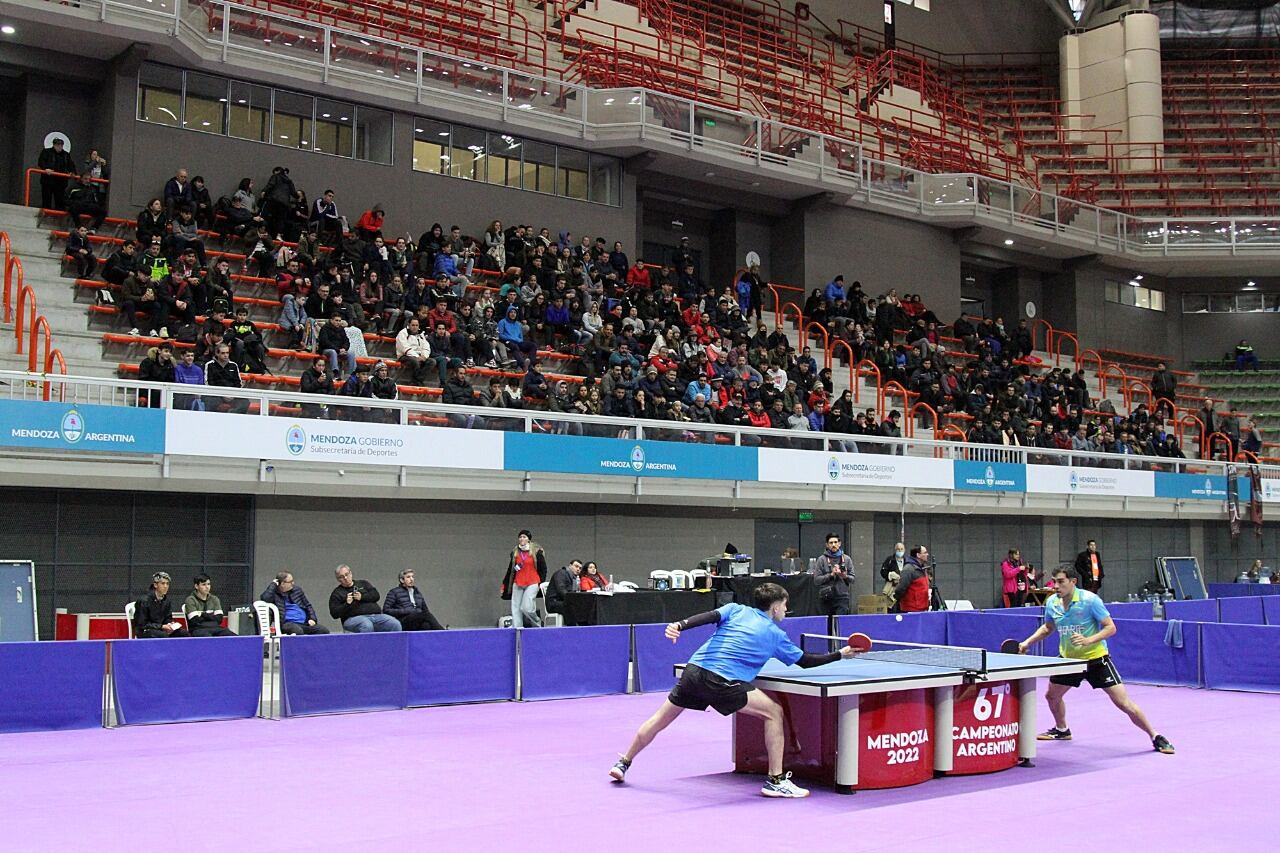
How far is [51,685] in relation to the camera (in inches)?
517

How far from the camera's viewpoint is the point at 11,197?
25.0m

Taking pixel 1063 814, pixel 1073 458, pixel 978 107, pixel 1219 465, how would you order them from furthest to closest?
1. pixel 978 107
2. pixel 1219 465
3. pixel 1073 458
4. pixel 1063 814

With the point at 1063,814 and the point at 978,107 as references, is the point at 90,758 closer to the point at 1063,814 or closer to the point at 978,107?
the point at 1063,814

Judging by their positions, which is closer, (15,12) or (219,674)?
(219,674)

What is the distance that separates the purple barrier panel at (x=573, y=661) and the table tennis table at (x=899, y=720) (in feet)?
17.6

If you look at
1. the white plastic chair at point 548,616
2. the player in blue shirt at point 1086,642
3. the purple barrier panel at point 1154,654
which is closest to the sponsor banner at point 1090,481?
the purple barrier panel at point 1154,654

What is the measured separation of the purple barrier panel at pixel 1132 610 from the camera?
21.3 metres

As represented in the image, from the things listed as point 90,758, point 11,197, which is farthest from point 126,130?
point 90,758

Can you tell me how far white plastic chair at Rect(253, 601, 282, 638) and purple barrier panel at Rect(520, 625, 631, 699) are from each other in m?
3.26

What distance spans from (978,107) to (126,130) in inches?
1147

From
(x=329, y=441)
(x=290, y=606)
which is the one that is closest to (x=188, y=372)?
(x=329, y=441)

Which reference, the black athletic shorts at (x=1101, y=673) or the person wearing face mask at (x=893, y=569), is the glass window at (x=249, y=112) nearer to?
the person wearing face mask at (x=893, y=569)

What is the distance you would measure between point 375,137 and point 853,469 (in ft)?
40.3

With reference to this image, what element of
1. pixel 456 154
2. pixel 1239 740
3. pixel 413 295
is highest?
pixel 456 154
